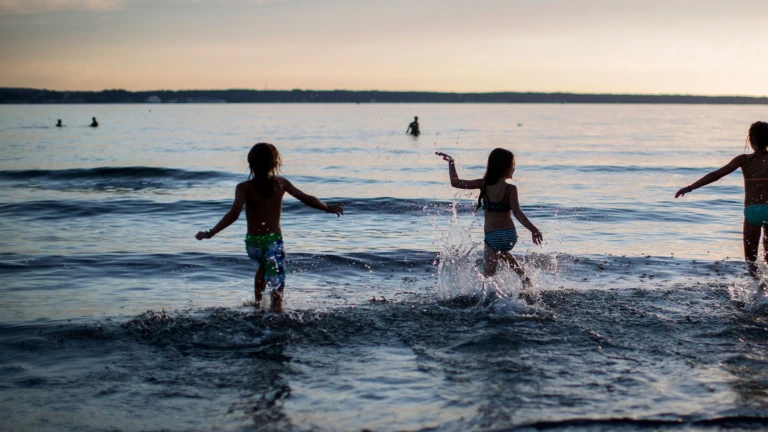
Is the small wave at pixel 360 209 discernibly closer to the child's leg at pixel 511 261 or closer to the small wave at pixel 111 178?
the small wave at pixel 111 178

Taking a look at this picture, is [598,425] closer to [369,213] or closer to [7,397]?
[7,397]

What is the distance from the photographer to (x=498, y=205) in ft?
24.4

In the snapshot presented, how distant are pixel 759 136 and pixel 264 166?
538 cm

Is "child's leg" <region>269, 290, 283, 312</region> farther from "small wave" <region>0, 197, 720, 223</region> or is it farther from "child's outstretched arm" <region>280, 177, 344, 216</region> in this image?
"small wave" <region>0, 197, 720, 223</region>

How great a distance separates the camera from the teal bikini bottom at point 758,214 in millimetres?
7609

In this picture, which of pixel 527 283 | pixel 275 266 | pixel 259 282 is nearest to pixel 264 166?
pixel 275 266

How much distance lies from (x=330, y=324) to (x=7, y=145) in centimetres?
4259

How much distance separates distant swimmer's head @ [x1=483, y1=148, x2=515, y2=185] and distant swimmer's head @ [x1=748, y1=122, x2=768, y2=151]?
2736mm

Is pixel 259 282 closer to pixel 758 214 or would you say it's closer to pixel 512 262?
pixel 512 262

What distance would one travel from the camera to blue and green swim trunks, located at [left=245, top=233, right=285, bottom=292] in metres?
6.58

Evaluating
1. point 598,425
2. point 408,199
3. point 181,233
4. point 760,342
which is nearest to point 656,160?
point 408,199

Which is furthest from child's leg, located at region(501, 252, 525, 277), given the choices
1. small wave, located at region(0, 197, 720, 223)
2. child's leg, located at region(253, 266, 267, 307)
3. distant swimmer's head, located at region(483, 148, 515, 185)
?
small wave, located at region(0, 197, 720, 223)

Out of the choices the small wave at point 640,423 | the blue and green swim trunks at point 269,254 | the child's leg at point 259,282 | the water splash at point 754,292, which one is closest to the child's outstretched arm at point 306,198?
the blue and green swim trunks at point 269,254

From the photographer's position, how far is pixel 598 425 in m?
4.34
